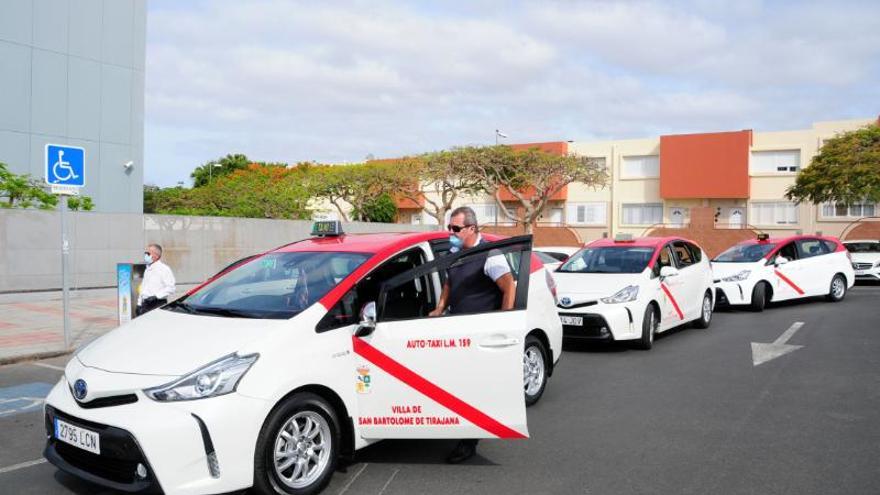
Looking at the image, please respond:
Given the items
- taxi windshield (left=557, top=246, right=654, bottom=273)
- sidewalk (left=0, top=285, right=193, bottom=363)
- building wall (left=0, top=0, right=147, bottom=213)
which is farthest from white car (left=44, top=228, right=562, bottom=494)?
building wall (left=0, top=0, right=147, bottom=213)

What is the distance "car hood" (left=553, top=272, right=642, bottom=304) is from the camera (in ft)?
30.8

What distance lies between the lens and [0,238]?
15.8 meters

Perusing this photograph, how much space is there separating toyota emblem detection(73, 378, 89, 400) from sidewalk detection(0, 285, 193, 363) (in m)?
5.83

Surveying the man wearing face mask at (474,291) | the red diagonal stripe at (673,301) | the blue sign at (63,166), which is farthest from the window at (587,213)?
the man wearing face mask at (474,291)

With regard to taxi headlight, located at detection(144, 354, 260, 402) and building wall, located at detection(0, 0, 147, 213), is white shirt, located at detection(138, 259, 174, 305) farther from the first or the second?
building wall, located at detection(0, 0, 147, 213)

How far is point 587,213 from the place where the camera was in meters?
49.6

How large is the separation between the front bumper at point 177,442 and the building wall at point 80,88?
20.3 m

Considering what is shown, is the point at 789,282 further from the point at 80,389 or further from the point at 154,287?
the point at 80,389

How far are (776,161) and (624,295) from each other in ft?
126

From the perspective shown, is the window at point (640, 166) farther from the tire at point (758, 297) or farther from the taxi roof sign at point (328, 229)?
the taxi roof sign at point (328, 229)

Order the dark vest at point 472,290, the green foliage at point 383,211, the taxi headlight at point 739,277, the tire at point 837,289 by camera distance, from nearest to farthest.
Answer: the dark vest at point 472,290, the taxi headlight at point 739,277, the tire at point 837,289, the green foliage at point 383,211

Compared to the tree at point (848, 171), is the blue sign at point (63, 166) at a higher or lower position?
lower

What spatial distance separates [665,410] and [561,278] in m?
3.97

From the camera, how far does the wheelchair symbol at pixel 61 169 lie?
376 inches
